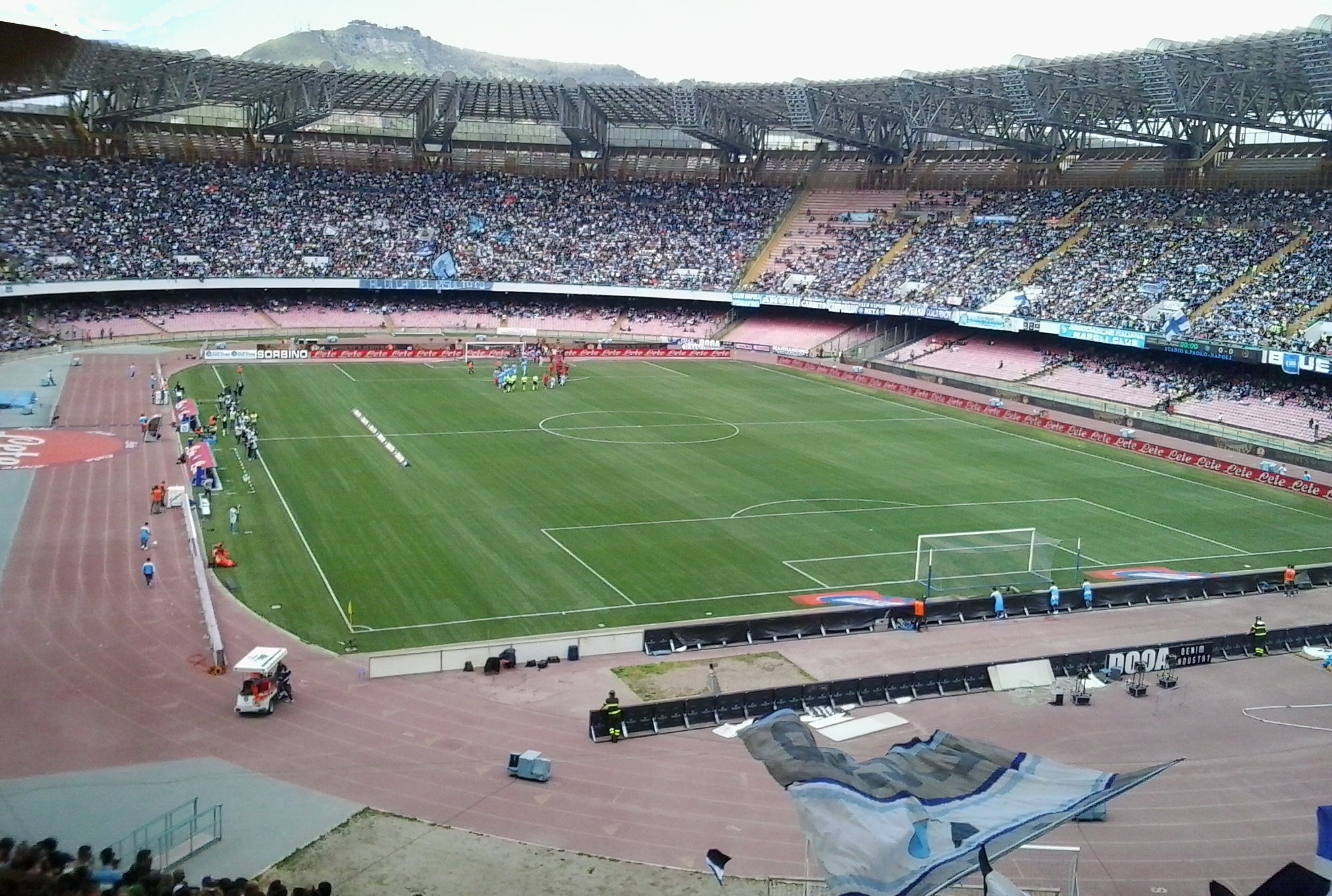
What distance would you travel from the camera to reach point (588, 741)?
74.2 ft

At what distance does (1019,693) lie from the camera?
84.1 ft

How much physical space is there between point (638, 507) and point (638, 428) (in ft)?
49.2

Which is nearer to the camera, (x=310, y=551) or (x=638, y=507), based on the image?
(x=310, y=551)

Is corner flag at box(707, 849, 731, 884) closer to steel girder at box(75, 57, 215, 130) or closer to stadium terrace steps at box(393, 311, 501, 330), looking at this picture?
steel girder at box(75, 57, 215, 130)

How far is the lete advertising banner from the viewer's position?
157 feet

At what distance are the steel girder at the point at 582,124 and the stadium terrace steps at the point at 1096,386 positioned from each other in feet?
143

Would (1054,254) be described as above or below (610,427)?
above

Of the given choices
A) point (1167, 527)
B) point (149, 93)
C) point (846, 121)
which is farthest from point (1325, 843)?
point (149, 93)

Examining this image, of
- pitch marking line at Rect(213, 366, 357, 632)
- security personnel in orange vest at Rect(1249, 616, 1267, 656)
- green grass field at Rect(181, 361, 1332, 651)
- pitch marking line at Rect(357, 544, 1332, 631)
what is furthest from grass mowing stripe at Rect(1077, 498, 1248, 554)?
pitch marking line at Rect(213, 366, 357, 632)

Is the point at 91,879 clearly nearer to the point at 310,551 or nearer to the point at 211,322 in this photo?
the point at 310,551

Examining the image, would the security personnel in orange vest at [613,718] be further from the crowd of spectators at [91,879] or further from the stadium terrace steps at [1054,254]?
the stadium terrace steps at [1054,254]

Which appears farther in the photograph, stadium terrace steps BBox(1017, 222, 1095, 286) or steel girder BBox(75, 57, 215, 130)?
steel girder BBox(75, 57, 215, 130)

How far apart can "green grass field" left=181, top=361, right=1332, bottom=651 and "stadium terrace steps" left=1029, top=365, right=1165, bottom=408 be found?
768 cm

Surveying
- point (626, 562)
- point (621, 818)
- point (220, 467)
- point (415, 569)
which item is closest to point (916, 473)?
point (626, 562)
